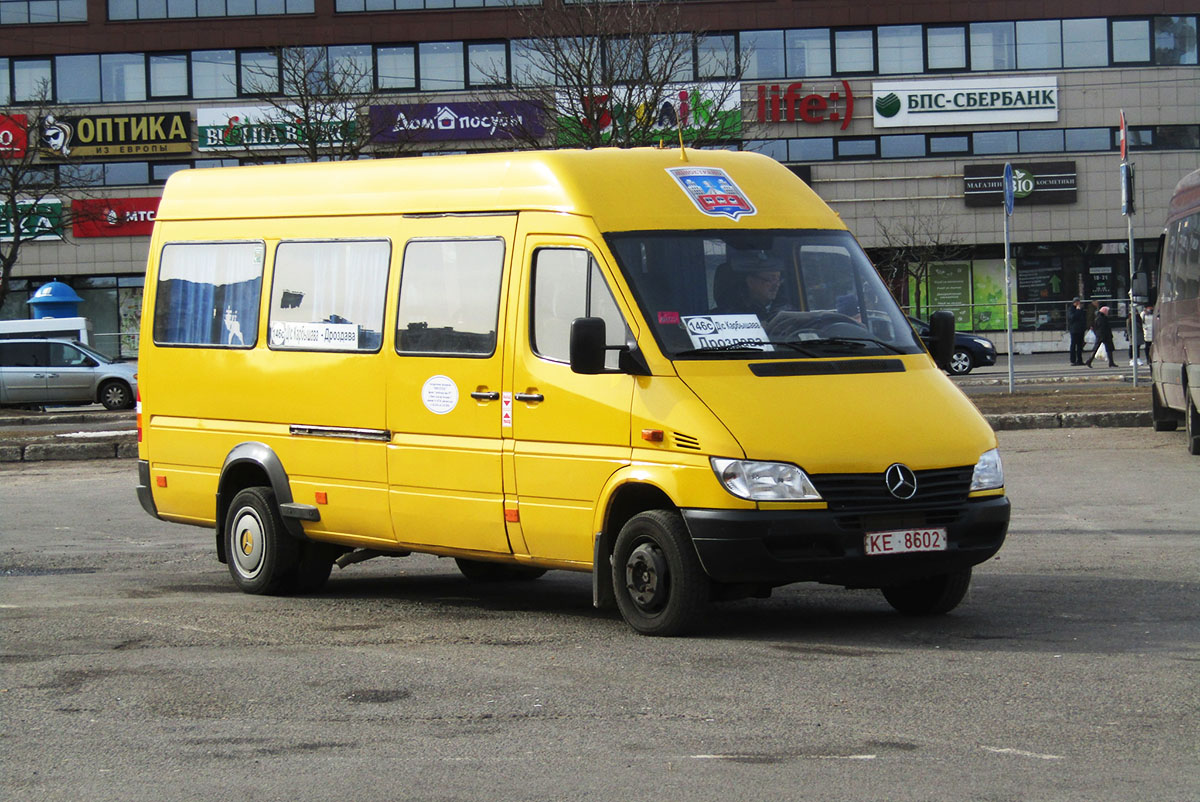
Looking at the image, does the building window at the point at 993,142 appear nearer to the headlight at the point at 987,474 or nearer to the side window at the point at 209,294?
the side window at the point at 209,294

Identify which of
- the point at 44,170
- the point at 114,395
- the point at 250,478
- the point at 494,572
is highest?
the point at 44,170

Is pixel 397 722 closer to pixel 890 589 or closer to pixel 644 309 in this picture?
pixel 644 309

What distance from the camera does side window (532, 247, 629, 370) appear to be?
8266mm

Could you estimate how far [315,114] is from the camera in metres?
42.8

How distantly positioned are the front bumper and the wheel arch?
123 inches

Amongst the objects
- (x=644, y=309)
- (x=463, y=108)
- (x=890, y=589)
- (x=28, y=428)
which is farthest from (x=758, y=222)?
(x=463, y=108)

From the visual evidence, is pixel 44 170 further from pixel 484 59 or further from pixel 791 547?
pixel 791 547

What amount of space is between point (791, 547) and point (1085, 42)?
158 ft

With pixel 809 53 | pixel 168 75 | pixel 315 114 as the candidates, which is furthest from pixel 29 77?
pixel 809 53

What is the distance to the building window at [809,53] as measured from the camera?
5188cm

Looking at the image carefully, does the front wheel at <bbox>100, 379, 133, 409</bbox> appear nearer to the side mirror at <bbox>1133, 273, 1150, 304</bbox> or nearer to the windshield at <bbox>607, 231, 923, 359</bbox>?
the side mirror at <bbox>1133, 273, 1150, 304</bbox>

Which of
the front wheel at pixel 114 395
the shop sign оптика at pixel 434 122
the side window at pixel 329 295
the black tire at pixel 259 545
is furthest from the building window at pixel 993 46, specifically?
the black tire at pixel 259 545

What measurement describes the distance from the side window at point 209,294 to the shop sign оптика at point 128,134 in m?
43.7

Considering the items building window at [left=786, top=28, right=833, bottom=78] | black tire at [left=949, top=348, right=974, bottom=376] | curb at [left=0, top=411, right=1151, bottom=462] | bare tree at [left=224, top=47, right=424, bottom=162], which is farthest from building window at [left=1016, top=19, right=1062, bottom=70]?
curb at [left=0, top=411, right=1151, bottom=462]
